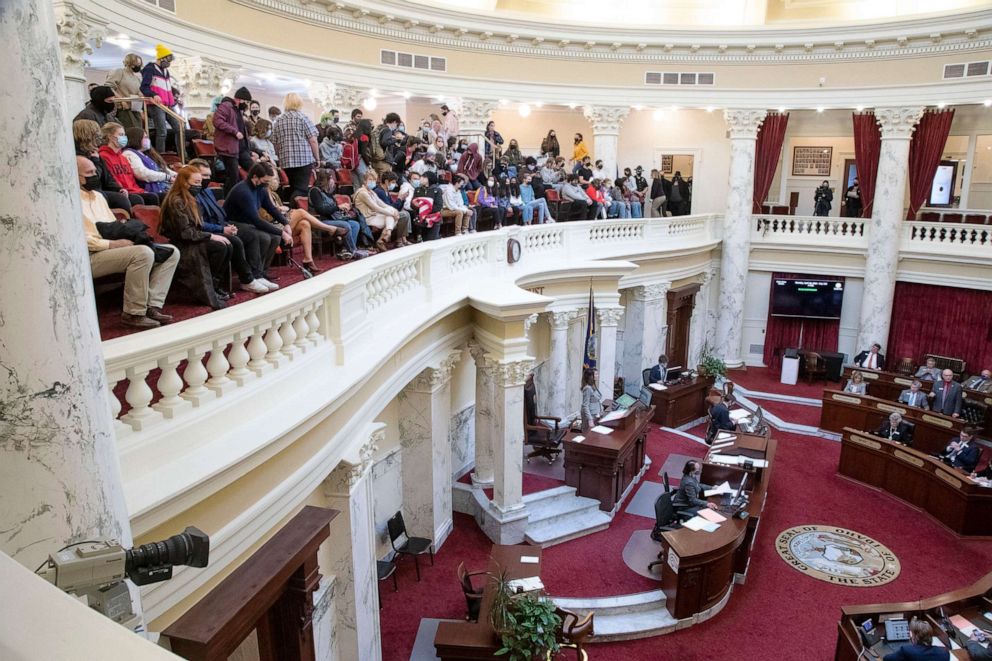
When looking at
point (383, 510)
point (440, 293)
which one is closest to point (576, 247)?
point (440, 293)

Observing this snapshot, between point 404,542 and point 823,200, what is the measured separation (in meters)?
16.3

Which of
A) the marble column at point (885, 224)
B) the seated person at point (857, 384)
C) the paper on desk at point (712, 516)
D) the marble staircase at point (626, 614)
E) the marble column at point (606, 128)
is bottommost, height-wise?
the marble staircase at point (626, 614)

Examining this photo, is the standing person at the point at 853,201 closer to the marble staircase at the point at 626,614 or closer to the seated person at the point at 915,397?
the seated person at the point at 915,397

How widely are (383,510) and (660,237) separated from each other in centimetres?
1007

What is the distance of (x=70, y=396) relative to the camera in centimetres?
234

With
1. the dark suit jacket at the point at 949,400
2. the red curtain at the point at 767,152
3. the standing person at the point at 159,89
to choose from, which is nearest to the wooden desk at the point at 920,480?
the dark suit jacket at the point at 949,400

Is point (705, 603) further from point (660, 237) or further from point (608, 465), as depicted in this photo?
point (660, 237)

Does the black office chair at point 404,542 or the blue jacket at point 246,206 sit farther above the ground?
the blue jacket at point 246,206

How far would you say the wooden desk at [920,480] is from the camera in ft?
34.9

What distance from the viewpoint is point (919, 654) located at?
634cm

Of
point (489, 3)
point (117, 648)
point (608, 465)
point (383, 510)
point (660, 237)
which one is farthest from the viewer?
point (489, 3)

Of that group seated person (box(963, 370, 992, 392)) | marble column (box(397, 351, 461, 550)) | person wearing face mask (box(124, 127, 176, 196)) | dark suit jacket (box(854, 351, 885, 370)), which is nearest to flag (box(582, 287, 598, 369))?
marble column (box(397, 351, 461, 550))

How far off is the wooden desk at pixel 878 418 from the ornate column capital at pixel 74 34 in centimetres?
1462

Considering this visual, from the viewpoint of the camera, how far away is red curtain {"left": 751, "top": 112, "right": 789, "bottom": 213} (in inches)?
750
